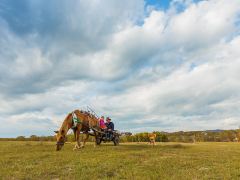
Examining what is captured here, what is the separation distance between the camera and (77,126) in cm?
2467

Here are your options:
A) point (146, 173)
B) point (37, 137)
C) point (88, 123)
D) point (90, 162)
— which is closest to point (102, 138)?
point (88, 123)

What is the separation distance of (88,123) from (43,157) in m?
8.18

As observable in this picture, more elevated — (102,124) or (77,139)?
(102,124)

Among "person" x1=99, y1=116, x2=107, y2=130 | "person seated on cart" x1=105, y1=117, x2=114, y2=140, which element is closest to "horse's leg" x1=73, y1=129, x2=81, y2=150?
"person" x1=99, y1=116, x2=107, y2=130

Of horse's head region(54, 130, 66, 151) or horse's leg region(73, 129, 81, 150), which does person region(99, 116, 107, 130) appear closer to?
horse's leg region(73, 129, 81, 150)

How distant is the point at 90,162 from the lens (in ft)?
49.8

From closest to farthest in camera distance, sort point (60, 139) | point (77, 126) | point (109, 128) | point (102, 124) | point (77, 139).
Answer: point (60, 139)
point (77, 139)
point (77, 126)
point (102, 124)
point (109, 128)

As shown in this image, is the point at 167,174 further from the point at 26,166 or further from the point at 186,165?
the point at 26,166

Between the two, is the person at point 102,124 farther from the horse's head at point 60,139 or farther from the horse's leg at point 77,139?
the horse's head at point 60,139

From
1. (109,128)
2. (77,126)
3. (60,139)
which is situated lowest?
(60,139)

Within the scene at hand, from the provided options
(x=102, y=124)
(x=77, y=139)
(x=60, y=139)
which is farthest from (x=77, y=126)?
(x=102, y=124)

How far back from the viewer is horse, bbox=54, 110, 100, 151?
23766 millimetres

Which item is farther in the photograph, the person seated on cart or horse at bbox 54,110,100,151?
the person seated on cart

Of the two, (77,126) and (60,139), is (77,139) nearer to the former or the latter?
(77,126)
